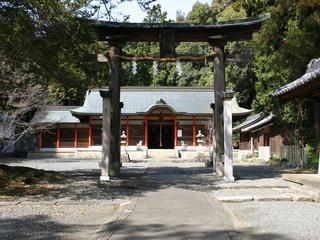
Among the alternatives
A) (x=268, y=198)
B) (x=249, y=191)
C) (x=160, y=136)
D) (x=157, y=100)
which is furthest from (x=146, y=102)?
(x=268, y=198)

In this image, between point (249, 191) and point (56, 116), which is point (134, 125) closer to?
point (56, 116)

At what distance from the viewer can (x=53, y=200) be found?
10266 millimetres

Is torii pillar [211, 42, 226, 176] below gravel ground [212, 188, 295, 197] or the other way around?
the other way around

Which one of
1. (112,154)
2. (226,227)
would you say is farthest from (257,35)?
(226,227)

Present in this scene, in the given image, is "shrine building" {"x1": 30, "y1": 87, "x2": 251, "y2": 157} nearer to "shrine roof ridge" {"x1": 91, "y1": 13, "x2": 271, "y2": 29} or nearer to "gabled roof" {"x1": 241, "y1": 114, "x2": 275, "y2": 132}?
"gabled roof" {"x1": 241, "y1": 114, "x2": 275, "y2": 132}

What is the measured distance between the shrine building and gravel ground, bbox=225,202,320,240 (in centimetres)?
2669

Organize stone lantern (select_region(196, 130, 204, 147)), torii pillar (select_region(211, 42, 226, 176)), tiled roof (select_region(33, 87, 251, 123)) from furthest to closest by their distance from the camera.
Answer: tiled roof (select_region(33, 87, 251, 123))
stone lantern (select_region(196, 130, 204, 147))
torii pillar (select_region(211, 42, 226, 176))

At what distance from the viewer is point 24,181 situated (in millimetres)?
13023

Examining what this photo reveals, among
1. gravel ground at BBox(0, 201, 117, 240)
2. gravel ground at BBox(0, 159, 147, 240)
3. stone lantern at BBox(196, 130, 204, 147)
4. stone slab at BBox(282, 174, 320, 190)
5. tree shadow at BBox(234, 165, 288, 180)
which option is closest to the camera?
gravel ground at BBox(0, 201, 117, 240)

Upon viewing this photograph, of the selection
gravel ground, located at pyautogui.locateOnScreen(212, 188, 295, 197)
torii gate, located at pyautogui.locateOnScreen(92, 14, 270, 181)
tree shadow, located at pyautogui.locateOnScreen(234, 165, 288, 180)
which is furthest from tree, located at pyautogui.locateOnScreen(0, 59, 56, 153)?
tree shadow, located at pyautogui.locateOnScreen(234, 165, 288, 180)

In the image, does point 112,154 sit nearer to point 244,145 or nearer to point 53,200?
point 53,200

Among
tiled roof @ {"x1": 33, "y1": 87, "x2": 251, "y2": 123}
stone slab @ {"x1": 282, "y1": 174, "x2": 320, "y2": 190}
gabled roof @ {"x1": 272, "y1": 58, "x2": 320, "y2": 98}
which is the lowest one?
stone slab @ {"x1": 282, "y1": 174, "x2": 320, "y2": 190}

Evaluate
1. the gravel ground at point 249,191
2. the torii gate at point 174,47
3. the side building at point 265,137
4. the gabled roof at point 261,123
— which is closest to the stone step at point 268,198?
the gravel ground at point 249,191

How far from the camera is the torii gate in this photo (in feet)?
47.8
